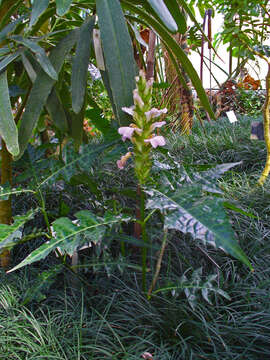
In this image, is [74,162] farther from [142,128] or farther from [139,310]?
[139,310]

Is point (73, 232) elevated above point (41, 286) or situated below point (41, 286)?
above

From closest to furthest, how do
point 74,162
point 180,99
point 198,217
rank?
point 198,217 < point 74,162 < point 180,99

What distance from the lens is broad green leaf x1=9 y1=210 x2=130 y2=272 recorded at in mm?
704

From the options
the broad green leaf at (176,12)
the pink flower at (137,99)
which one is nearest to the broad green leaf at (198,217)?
the pink flower at (137,99)

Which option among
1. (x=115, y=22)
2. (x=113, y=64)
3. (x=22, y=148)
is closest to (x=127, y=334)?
(x=22, y=148)

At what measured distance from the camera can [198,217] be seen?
2.01 feet

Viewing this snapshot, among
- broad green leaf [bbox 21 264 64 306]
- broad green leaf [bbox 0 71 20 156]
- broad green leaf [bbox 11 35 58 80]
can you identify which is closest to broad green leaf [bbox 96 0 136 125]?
broad green leaf [bbox 11 35 58 80]

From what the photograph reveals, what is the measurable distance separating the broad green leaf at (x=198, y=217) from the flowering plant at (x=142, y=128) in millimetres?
70

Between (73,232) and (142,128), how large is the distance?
0.90ft

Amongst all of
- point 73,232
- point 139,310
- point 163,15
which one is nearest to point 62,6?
point 163,15

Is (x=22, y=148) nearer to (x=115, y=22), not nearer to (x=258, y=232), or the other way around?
(x=115, y=22)

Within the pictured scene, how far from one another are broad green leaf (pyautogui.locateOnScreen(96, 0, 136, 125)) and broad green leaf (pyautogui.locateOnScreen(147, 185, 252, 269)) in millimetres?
211

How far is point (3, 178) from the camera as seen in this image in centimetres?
112

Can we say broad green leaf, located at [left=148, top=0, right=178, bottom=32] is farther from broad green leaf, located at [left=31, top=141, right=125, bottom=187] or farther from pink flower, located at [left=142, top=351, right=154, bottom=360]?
pink flower, located at [left=142, top=351, right=154, bottom=360]
